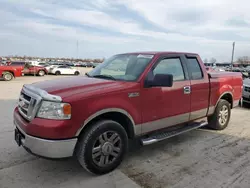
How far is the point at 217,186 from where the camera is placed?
9.61 feet

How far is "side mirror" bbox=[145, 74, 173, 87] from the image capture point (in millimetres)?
3311

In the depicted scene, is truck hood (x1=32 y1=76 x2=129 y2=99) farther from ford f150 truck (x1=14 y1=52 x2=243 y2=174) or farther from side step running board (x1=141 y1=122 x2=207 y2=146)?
side step running board (x1=141 y1=122 x2=207 y2=146)

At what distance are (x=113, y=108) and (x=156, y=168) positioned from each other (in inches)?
46.5

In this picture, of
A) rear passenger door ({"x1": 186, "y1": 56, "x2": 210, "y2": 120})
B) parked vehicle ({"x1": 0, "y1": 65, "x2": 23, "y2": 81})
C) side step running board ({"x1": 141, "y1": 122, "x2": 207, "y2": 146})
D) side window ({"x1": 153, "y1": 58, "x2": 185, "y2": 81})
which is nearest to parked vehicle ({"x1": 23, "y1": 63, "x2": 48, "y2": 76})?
parked vehicle ({"x1": 0, "y1": 65, "x2": 23, "y2": 81})

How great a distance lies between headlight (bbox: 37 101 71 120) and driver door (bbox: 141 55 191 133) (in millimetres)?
1220

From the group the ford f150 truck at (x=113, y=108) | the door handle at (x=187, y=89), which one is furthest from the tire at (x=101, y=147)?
the door handle at (x=187, y=89)

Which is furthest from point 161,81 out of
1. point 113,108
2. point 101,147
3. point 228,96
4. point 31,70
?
point 31,70

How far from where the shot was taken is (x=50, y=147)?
8.96ft

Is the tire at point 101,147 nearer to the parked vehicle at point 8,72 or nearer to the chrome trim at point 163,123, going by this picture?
the chrome trim at point 163,123

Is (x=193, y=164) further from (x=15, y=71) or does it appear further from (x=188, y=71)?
(x=15, y=71)

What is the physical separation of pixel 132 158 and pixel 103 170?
0.74 meters

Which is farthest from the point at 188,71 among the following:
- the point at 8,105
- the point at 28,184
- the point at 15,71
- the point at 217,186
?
the point at 15,71

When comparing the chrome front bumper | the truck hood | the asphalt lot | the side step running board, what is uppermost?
the truck hood

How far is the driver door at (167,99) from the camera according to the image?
357 centimetres
